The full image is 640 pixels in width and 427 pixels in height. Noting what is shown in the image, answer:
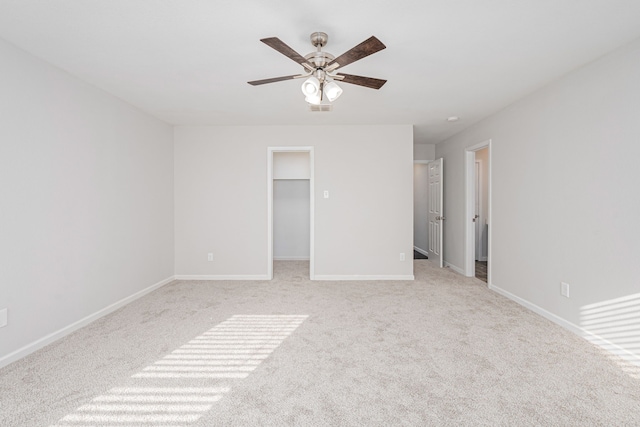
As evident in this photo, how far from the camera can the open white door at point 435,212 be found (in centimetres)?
530

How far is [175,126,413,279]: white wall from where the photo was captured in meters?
4.46

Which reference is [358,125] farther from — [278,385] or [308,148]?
[278,385]

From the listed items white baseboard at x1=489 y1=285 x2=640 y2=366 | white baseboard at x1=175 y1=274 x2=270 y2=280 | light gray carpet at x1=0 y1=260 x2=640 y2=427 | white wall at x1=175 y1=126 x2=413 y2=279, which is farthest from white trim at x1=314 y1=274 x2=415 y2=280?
white baseboard at x1=489 y1=285 x2=640 y2=366

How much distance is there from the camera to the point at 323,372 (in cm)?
199

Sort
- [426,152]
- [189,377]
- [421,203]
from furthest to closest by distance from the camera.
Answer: [421,203]
[426,152]
[189,377]

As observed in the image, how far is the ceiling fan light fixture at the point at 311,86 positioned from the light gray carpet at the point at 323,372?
193cm

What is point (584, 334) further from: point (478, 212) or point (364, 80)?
point (478, 212)

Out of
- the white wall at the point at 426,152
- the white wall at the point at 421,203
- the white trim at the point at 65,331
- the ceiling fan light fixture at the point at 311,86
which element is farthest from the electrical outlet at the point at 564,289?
the white trim at the point at 65,331

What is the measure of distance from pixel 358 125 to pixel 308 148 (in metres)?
0.83

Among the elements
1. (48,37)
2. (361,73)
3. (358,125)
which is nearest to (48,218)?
(48,37)

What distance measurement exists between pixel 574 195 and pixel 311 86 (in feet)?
8.36

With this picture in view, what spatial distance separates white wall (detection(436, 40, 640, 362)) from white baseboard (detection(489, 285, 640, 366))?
3 centimetres

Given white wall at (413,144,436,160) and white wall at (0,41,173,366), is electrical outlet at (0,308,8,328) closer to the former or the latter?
white wall at (0,41,173,366)

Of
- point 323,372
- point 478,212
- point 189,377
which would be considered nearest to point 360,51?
point 323,372
